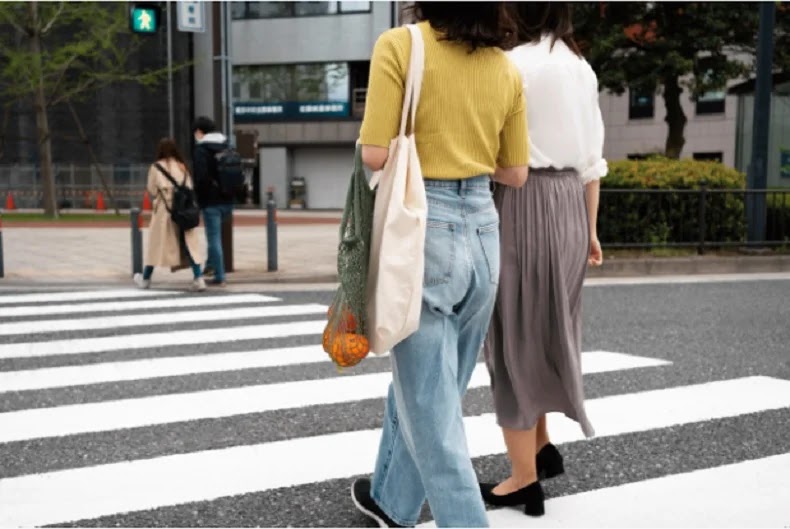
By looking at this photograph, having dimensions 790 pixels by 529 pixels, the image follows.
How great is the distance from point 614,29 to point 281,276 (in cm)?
1679

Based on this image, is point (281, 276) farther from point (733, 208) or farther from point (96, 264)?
point (733, 208)

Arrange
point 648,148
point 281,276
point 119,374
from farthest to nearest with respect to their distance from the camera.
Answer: point 648,148 → point 281,276 → point 119,374

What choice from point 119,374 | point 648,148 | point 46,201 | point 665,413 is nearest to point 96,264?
point 119,374

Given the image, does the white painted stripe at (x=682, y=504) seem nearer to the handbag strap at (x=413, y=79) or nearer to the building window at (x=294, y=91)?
the handbag strap at (x=413, y=79)

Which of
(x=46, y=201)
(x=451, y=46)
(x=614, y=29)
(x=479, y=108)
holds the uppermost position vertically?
(x=614, y=29)

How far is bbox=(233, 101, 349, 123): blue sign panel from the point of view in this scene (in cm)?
3744

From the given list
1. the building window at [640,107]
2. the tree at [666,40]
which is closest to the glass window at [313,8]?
the building window at [640,107]

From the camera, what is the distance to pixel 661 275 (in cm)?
1183

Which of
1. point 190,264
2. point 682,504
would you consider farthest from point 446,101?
point 190,264

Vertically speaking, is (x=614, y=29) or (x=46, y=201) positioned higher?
(x=614, y=29)

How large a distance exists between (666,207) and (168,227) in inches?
282

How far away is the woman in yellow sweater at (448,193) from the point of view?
2.29 m

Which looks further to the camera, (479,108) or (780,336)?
(780,336)

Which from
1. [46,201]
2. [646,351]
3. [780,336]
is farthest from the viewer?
[46,201]
